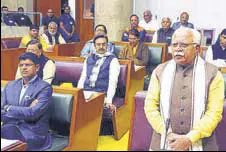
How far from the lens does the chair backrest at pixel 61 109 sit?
3035 millimetres

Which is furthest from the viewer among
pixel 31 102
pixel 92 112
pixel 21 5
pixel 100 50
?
pixel 21 5

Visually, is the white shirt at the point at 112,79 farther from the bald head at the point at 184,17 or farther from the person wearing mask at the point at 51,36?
the bald head at the point at 184,17

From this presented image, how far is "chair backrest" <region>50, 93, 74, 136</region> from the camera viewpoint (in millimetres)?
3035

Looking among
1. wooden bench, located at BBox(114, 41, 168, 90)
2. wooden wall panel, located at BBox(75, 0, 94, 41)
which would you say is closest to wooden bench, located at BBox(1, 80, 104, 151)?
wooden bench, located at BBox(114, 41, 168, 90)

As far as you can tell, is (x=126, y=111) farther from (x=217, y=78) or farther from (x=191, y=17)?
(x=191, y=17)

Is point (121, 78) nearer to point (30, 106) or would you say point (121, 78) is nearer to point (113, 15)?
point (30, 106)

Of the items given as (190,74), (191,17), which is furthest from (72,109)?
(191,17)

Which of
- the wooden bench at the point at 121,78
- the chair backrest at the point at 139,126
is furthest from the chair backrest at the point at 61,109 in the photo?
the wooden bench at the point at 121,78

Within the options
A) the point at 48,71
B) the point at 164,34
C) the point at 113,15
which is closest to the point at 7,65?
the point at 48,71

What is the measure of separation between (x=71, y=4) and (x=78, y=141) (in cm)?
892

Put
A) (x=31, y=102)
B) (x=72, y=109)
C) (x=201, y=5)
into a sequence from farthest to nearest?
(x=201, y=5), (x=72, y=109), (x=31, y=102)

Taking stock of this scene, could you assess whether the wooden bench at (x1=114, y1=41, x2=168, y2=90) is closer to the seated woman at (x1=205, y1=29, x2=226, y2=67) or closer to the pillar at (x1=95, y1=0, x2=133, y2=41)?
the seated woman at (x1=205, y1=29, x2=226, y2=67)

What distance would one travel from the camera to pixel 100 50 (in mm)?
4422

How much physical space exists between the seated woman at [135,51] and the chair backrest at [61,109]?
2.70m
